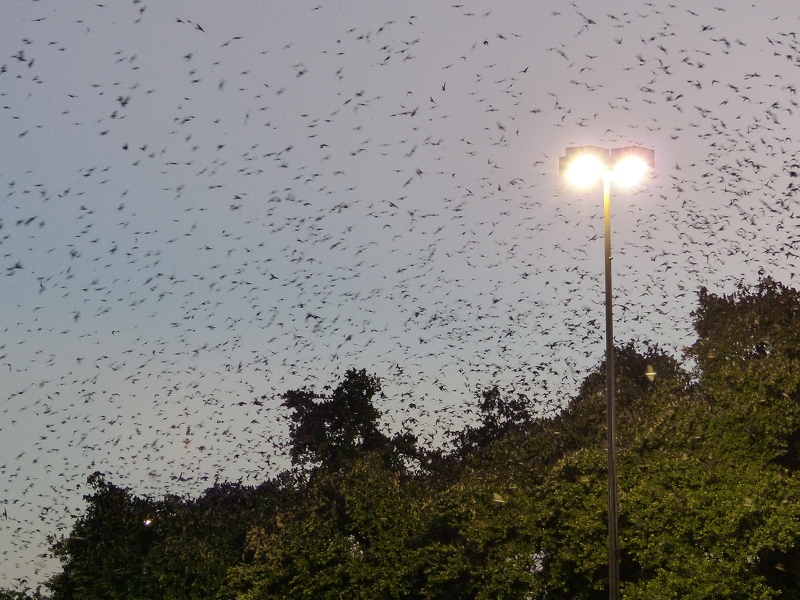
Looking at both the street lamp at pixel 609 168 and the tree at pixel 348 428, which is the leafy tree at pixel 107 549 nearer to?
the tree at pixel 348 428

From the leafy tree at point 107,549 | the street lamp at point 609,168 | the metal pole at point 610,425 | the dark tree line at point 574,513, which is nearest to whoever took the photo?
the metal pole at point 610,425

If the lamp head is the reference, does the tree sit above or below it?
below

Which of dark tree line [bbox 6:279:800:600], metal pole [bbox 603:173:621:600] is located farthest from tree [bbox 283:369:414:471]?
metal pole [bbox 603:173:621:600]

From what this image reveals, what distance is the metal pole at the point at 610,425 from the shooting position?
74.7ft

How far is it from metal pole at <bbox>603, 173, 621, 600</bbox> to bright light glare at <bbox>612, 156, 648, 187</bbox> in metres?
0.51

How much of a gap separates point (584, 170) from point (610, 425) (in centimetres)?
563

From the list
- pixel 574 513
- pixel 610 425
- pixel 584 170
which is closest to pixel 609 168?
pixel 584 170

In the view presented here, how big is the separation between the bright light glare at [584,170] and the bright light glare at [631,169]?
0.46m

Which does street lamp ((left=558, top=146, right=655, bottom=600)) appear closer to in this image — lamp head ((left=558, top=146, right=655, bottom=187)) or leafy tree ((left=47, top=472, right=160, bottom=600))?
lamp head ((left=558, top=146, right=655, bottom=187))

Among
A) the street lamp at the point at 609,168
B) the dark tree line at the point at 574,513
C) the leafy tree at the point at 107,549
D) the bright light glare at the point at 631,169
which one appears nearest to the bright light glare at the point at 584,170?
the street lamp at the point at 609,168

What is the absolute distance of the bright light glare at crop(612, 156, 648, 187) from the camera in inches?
929

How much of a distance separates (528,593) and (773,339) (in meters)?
14.2

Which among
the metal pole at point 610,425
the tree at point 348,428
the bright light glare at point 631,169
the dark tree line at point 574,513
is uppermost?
the bright light glare at point 631,169

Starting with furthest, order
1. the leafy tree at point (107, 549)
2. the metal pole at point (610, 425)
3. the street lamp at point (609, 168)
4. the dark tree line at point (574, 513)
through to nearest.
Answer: the leafy tree at point (107, 549) → the dark tree line at point (574, 513) → the street lamp at point (609, 168) → the metal pole at point (610, 425)
